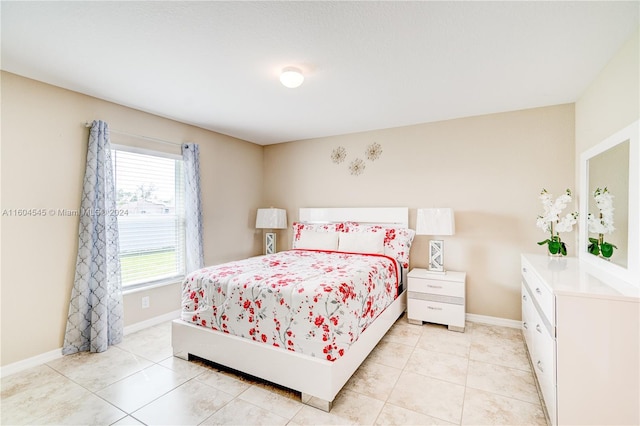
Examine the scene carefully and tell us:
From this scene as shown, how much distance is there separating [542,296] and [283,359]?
5.79 feet

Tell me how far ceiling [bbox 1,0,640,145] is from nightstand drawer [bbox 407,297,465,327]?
216 cm

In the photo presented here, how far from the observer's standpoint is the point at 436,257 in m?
3.42

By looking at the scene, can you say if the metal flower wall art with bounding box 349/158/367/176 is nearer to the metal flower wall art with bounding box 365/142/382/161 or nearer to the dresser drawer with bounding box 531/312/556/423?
the metal flower wall art with bounding box 365/142/382/161

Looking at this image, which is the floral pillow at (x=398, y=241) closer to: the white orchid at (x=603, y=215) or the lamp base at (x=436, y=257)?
the lamp base at (x=436, y=257)

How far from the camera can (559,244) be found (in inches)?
105

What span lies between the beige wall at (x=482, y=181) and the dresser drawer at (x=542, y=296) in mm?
1035

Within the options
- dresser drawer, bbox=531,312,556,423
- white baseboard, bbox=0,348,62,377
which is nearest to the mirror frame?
dresser drawer, bbox=531,312,556,423

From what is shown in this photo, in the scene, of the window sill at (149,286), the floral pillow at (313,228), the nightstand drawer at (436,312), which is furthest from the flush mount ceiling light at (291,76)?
the window sill at (149,286)

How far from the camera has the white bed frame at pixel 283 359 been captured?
1.90m

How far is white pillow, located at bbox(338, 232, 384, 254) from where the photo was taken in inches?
139

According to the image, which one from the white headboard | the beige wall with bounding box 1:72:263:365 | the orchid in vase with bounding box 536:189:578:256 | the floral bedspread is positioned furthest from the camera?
the white headboard

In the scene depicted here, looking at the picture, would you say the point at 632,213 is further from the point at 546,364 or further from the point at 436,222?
the point at 436,222

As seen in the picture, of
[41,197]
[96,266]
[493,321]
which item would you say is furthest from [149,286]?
[493,321]

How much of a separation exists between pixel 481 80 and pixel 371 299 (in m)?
2.12
